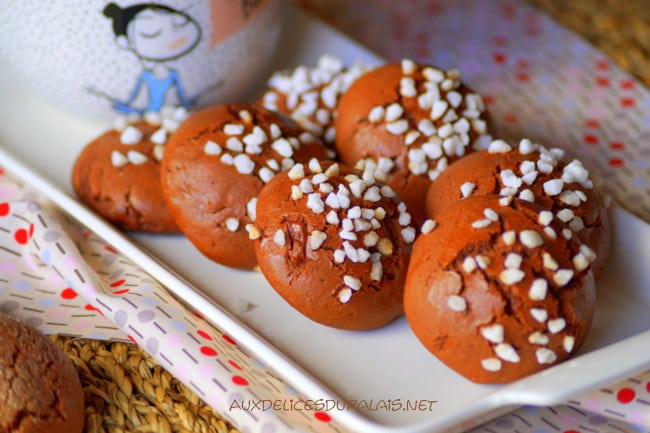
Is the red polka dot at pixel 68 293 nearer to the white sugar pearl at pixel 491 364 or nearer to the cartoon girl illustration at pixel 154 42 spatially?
the cartoon girl illustration at pixel 154 42

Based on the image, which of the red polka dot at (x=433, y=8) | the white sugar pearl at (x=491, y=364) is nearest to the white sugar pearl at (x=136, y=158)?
the white sugar pearl at (x=491, y=364)

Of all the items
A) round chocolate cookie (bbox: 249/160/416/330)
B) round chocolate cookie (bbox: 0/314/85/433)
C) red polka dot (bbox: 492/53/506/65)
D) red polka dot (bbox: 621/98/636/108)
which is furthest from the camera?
red polka dot (bbox: 492/53/506/65)

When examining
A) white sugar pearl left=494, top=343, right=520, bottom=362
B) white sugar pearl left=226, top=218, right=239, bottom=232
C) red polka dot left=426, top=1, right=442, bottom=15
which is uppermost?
white sugar pearl left=226, top=218, right=239, bottom=232

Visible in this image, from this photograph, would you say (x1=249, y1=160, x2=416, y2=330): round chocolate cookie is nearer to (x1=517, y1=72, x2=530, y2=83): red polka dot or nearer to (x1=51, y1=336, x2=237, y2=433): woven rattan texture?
(x1=51, y1=336, x2=237, y2=433): woven rattan texture

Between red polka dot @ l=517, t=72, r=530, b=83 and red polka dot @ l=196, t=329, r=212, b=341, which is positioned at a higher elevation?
red polka dot @ l=196, t=329, r=212, b=341

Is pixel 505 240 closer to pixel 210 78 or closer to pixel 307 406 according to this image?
pixel 307 406

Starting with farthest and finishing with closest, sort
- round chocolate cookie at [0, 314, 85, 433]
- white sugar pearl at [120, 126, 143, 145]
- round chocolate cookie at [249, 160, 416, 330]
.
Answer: white sugar pearl at [120, 126, 143, 145], round chocolate cookie at [249, 160, 416, 330], round chocolate cookie at [0, 314, 85, 433]

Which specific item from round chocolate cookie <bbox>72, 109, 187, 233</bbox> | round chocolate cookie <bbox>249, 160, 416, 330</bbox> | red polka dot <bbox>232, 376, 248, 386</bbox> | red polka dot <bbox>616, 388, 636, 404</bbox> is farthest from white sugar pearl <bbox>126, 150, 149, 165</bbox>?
red polka dot <bbox>616, 388, 636, 404</bbox>

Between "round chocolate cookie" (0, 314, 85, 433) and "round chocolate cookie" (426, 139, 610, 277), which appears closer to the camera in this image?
"round chocolate cookie" (0, 314, 85, 433)


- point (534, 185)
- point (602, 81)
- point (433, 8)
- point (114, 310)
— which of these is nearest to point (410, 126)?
point (534, 185)
